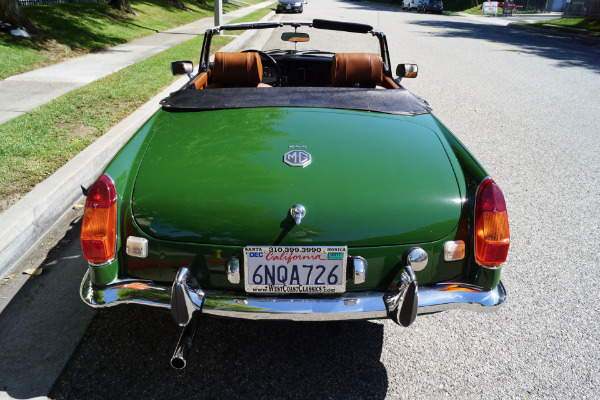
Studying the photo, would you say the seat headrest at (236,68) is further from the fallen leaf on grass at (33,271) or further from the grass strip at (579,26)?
the grass strip at (579,26)

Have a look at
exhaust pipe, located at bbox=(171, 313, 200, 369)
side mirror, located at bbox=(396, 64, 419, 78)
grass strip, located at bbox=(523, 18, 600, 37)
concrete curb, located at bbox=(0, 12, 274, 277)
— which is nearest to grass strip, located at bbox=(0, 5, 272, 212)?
concrete curb, located at bbox=(0, 12, 274, 277)

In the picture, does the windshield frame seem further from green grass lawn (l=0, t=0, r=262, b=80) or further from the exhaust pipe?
green grass lawn (l=0, t=0, r=262, b=80)

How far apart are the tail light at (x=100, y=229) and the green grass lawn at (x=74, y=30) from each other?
287 inches

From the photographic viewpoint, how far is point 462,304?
224cm

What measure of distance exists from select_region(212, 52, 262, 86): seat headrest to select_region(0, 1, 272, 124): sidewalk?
3.42 metres

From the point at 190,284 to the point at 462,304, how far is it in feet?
3.97

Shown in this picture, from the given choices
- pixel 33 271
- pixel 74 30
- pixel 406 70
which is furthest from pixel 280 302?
pixel 74 30

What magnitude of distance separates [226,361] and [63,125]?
422 cm

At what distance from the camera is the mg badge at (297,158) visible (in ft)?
7.77

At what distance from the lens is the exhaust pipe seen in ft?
6.66

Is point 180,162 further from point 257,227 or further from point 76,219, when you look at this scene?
point 76,219

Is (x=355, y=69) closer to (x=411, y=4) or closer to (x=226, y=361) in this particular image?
(x=226, y=361)

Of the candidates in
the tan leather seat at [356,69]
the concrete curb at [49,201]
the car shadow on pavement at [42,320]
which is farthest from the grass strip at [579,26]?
the car shadow on pavement at [42,320]

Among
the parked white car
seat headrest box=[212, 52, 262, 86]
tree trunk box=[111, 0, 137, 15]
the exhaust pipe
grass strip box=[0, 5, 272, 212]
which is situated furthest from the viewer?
the parked white car
